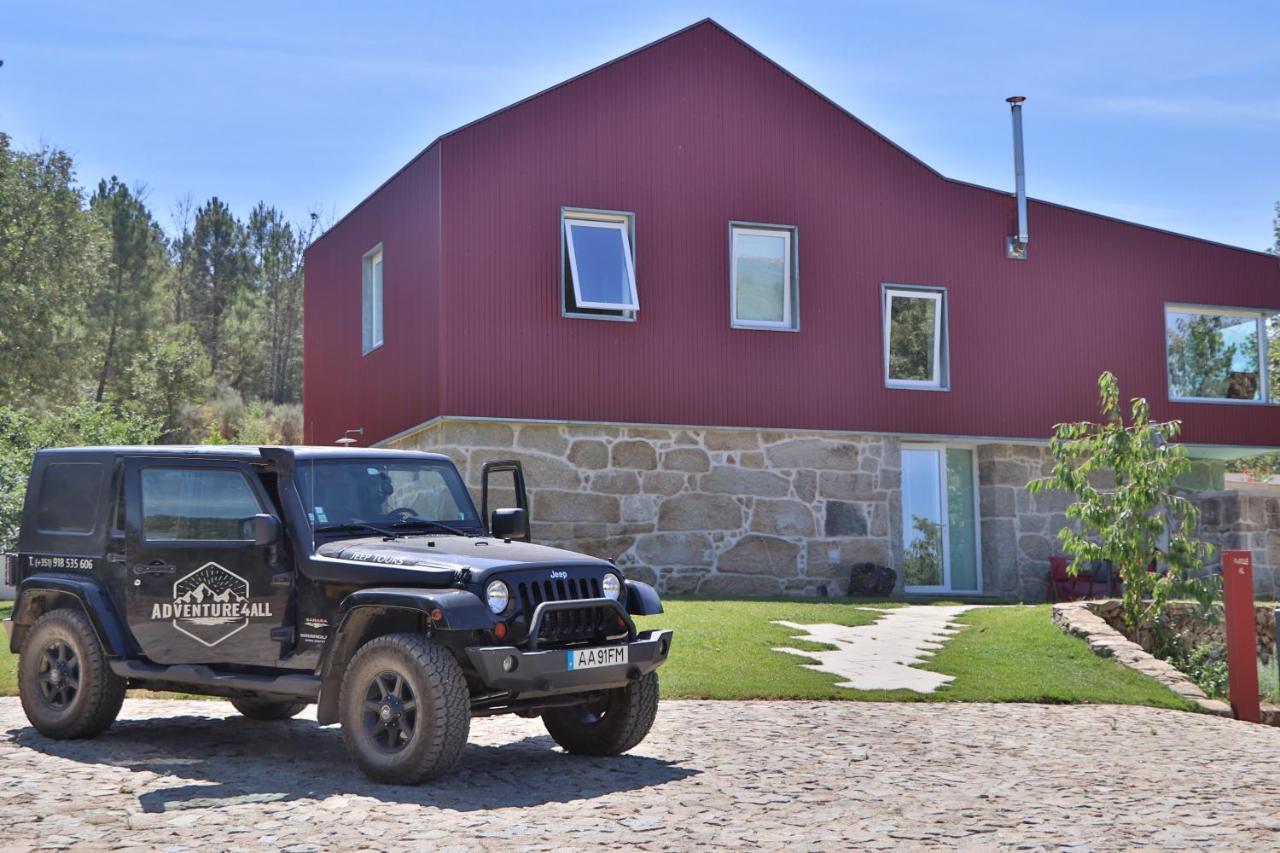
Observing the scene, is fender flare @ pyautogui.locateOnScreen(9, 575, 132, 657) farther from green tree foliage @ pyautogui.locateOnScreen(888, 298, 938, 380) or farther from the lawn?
green tree foliage @ pyautogui.locateOnScreen(888, 298, 938, 380)

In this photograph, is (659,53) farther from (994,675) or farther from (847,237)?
(994,675)

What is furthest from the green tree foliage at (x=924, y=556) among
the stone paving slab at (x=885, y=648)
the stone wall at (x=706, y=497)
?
the stone paving slab at (x=885, y=648)

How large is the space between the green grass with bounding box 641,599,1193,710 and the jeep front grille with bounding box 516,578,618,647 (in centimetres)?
279

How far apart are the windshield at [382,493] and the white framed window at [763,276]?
10191 mm

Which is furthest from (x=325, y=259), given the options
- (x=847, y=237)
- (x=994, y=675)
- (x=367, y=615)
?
(x=367, y=615)

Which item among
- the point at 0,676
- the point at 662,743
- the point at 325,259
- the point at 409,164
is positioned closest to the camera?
the point at 662,743

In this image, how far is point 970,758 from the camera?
8.12 m

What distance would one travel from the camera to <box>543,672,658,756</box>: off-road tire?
779cm

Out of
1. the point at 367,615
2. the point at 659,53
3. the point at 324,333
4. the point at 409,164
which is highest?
the point at 659,53

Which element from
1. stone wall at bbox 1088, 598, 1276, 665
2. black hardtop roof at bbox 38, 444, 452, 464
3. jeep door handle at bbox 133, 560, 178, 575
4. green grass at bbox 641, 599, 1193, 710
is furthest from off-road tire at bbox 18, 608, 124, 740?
stone wall at bbox 1088, 598, 1276, 665

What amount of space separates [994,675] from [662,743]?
160 inches

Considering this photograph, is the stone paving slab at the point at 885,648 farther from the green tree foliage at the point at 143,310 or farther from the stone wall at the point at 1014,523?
the green tree foliage at the point at 143,310

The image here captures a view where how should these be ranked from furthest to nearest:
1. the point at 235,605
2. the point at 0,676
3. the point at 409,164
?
the point at 409,164
the point at 0,676
the point at 235,605

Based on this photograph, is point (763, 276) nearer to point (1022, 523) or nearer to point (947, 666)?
point (1022, 523)
